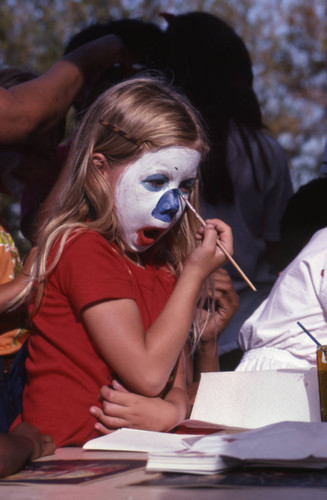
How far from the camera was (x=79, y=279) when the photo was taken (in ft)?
5.71

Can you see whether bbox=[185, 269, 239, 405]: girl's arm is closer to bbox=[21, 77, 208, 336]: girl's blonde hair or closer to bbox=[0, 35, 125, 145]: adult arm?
bbox=[21, 77, 208, 336]: girl's blonde hair

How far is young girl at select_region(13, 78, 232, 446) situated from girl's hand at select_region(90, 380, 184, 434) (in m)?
0.02

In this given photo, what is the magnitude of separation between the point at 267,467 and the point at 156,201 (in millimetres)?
884

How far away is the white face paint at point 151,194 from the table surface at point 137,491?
2.76ft

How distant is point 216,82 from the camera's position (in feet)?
9.43

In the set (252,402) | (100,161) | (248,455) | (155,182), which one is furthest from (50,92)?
(248,455)

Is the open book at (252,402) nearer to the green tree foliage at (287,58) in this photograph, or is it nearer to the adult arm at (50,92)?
the adult arm at (50,92)

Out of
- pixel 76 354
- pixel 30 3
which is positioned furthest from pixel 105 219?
pixel 30 3

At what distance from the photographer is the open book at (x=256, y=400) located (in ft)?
5.47

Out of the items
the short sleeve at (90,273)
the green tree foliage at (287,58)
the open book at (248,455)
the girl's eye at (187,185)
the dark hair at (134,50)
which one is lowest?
the green tree foliage at (287,58)

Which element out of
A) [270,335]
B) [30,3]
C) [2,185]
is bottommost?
[30,3]

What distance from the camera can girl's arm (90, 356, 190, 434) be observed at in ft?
5.57

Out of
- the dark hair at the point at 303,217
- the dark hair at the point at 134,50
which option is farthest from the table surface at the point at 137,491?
the dark hair at the point at 303,217

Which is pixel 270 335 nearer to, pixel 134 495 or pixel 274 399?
pixel 274 399
